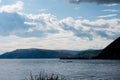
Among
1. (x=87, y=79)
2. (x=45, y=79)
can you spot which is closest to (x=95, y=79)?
(x=87, y=79)

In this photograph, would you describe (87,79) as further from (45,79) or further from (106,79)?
(45,79)

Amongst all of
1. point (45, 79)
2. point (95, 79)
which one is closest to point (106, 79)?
point (95, 79)

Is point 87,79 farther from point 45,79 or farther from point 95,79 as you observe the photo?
point 45,79

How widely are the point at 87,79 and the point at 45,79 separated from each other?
186ft

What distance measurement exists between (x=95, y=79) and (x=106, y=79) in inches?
115

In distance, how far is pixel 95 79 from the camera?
86.8 m

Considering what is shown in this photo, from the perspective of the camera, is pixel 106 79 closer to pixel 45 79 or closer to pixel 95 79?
pixel 95 79

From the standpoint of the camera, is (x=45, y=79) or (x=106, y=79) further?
(x=106, y=79)

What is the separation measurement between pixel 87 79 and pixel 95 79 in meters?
2.32

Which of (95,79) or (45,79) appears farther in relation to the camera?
(95,79)

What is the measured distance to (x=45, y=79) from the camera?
30.6 meters
